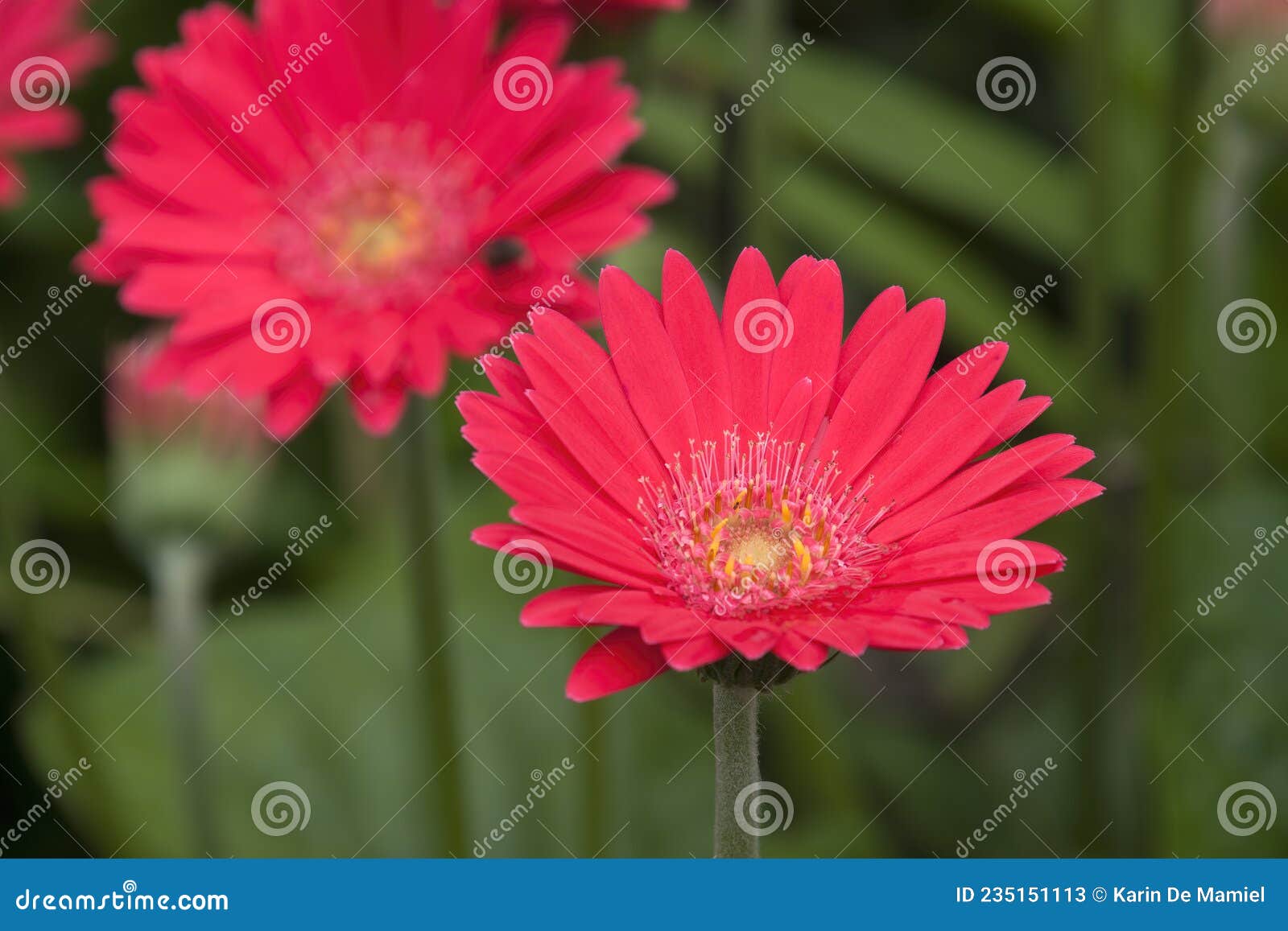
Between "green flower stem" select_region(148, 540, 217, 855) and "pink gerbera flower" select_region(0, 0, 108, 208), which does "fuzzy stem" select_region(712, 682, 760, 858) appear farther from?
"pink gerbera flower" select_region(0, 0, 108, 208)

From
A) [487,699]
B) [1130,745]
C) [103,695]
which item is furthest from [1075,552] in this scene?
[103,695]

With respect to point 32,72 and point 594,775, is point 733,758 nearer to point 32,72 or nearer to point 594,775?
point 594,775

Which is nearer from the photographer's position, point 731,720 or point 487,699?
point 731,720

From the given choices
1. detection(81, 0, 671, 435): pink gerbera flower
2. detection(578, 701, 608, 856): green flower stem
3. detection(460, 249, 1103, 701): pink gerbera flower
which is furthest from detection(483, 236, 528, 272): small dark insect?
detection(578, 701, 608, 856): green flower stem

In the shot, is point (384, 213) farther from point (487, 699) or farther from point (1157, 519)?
point (1157, 519)

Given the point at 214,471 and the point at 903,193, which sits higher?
the point at 903,193

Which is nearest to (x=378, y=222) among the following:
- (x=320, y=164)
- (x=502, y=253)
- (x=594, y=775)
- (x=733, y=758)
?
(x=320, y=164)
